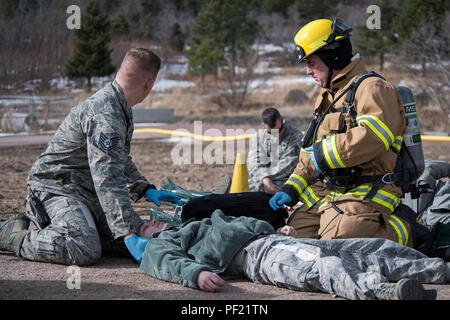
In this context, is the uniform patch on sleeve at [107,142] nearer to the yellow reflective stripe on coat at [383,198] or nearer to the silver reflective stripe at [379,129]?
the silver reflective stripe at [379,129]

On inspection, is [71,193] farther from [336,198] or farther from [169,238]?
[336,198]

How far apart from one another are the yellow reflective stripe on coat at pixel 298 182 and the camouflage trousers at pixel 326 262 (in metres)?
0.88

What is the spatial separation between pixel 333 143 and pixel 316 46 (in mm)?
759

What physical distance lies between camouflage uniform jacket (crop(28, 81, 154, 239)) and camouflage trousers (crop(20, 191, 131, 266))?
113mm

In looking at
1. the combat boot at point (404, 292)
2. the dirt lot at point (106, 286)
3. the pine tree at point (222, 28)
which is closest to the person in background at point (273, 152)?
the dirt lot at point (106, 286)

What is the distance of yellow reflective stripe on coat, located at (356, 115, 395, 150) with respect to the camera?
3.67 m

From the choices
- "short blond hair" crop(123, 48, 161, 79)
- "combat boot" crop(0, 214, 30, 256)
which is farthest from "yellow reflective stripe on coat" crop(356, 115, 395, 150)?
"combat boot" crop(0, 214, 30, 256)

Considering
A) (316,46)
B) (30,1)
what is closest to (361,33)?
(30,1)

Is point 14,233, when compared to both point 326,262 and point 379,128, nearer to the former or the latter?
point 326,262

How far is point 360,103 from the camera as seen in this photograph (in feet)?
12.5

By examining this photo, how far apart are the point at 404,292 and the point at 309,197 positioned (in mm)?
1695

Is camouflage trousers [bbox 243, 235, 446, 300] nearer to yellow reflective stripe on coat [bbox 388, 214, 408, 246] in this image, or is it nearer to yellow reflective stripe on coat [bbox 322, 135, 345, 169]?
yellow reflective stripe on coat [bbox 388, 214, 408, 246]

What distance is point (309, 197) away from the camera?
4.34 m

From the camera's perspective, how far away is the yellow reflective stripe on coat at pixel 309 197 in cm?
429
